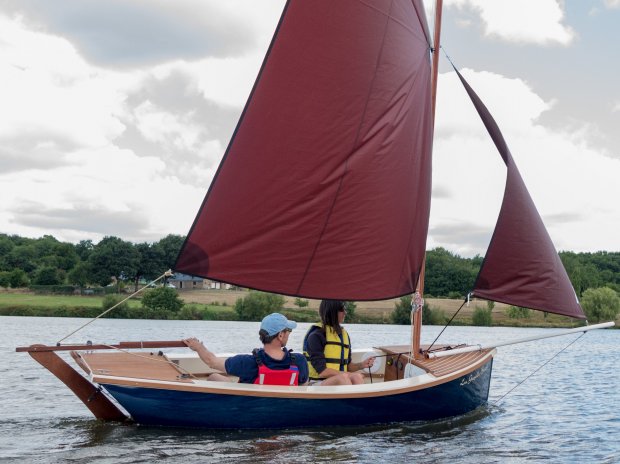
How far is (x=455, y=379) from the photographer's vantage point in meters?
9.82

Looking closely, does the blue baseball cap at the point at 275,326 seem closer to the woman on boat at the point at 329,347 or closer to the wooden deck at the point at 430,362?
the woman on boat at the point at 329,347

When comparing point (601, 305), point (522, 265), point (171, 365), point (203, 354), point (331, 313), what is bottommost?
point (171, 365)

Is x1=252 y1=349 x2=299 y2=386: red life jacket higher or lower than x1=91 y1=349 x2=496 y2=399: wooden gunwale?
higher

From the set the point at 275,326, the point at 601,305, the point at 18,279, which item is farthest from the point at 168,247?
the point at 275,326

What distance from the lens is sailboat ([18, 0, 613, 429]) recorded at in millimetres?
8500

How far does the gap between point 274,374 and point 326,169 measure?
2.64 meters

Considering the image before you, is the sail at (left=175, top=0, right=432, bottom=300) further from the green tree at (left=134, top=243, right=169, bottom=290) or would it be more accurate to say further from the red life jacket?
the green tree at (left=134, top=243, right=169, bottom=290)

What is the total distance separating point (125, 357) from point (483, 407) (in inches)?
245

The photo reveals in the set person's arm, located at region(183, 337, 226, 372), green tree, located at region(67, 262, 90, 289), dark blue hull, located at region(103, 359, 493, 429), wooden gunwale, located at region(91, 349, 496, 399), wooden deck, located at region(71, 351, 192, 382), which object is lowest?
dark blue hull, located at region(103, 359, 493, 429)

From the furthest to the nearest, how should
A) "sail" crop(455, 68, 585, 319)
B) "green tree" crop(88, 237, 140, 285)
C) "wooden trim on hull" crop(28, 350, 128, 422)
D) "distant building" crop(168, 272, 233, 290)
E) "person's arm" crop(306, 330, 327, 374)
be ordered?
"distant building" crop(168, 272, 233, 290) < "green tree" crop(88, 237, 140, 285) < "sail" crop(455, 68, 585, 319) < "person's arm" crop(306, 330, 327, 374) < "wooden trim on hull" crop(28, 350, 128, 422)

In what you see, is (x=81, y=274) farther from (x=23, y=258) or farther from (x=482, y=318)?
(x=482, y=318)

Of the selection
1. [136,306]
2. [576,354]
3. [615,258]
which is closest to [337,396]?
[576,354]

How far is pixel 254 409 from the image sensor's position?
841 centimetres

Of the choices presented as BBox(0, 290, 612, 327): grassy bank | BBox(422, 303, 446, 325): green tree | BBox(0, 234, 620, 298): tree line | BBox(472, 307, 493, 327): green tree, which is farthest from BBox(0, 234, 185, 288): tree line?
BBox(472, 307, 493, 327): green tree
